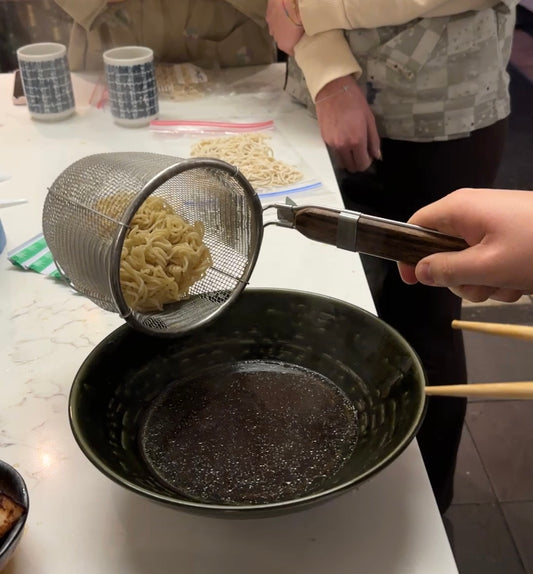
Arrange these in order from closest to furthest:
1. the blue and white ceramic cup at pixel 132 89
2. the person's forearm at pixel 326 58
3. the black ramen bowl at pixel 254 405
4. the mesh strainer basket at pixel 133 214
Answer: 1. the black ramen bowl at pixel 254 405
2. the mesh strainer basket at pixel 133 214
3. the person's forearm at pixel 326 58
4. the blue and white ceramic cup at pixel 132 89

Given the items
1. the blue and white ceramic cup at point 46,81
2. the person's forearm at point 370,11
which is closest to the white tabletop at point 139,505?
the person's forearm at point 370,11

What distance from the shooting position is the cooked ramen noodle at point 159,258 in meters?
0.93

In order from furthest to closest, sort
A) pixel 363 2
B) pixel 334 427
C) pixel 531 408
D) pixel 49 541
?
pixel 531 408 → pixel 363 2 → pixel 334 427 → pixel 49 541

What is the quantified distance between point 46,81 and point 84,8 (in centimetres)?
24

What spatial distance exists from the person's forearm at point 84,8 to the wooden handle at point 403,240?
1.25m

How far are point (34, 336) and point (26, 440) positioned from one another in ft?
0.73

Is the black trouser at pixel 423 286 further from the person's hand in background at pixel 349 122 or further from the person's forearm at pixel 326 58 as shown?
the person's forearm at pixel 326 58

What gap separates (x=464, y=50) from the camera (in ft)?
4.48

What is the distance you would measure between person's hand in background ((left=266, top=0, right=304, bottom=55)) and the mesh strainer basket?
59 cm

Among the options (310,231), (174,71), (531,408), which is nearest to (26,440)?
(310,231)

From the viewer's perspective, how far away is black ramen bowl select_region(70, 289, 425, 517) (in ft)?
2.43

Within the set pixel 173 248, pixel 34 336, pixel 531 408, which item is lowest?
pixel 531 408

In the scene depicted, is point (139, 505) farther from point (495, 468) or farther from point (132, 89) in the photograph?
point (495, 468)

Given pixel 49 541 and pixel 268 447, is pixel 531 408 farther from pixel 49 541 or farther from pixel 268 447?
pixel 49 541
